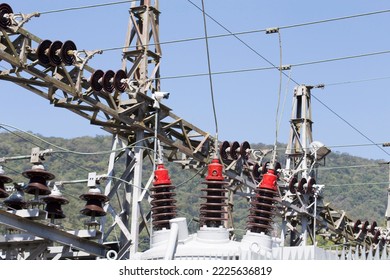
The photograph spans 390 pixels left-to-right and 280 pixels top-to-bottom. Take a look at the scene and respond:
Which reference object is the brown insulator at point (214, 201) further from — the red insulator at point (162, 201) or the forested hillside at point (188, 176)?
the forested hillside at point (188, 176)

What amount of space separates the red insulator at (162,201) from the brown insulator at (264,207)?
1232 mm

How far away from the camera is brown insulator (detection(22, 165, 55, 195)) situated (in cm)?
1811

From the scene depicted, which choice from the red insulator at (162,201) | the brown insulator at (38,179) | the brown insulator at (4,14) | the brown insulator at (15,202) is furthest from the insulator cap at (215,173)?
the brown insulator at (15,202)

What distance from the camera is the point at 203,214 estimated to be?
13.2m

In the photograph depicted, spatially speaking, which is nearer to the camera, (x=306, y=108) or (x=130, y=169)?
(x=130, y=169)

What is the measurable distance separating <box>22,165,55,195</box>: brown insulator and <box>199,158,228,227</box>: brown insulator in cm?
554

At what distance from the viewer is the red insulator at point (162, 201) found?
13.7m

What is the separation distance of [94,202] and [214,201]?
596 cm

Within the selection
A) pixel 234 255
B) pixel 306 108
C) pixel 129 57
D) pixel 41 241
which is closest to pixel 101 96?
pixel 129 57

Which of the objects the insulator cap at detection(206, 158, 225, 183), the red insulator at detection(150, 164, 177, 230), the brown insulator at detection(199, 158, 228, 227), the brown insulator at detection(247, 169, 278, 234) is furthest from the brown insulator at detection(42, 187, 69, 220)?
the brown insulator at detection(247, 169, 278, 234)

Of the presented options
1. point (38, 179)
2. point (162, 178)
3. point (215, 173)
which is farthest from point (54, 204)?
point (215, 173)

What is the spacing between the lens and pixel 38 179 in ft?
60.1
